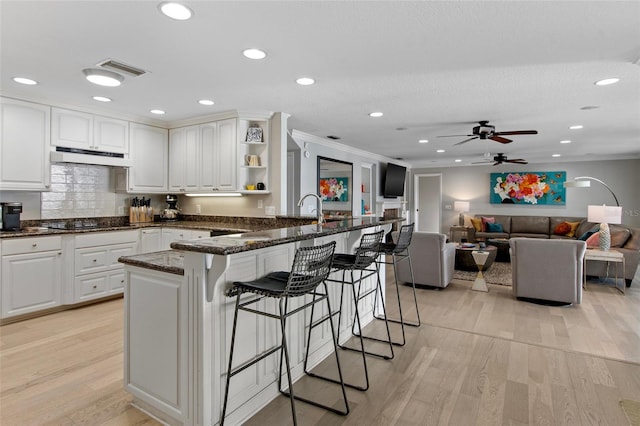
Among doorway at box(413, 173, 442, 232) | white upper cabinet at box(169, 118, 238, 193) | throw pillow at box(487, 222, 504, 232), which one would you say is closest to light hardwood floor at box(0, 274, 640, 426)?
white upper cabinet at box(169, 118, 238, 193)

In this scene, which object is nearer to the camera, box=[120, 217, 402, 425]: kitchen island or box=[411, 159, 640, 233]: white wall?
box=[120, 217, 402, 425]: kitchen island

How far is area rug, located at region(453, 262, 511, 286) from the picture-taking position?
5.52m

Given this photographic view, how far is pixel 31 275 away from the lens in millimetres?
3602

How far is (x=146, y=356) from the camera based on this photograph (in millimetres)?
2002

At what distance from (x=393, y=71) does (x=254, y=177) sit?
7.72 ft

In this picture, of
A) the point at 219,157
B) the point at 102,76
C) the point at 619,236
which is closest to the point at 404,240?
the point at 219,157

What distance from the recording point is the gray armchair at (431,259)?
480 centimetres

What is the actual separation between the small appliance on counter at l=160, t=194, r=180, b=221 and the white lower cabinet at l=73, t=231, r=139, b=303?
0.80 m

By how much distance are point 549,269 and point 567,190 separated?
584cm

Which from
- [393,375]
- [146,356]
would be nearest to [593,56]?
[393,375]

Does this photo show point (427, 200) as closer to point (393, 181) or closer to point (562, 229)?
point (393, 181)

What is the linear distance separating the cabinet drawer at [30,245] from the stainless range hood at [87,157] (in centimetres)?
90

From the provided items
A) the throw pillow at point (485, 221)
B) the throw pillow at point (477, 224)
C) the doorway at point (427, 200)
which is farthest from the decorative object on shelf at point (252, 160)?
the doorway at point (427, 200)

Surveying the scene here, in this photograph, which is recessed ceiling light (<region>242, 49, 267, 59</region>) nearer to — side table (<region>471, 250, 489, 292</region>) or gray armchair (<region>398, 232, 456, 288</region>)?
gray armchair (<region>398, 232, 456, 288</region>)
